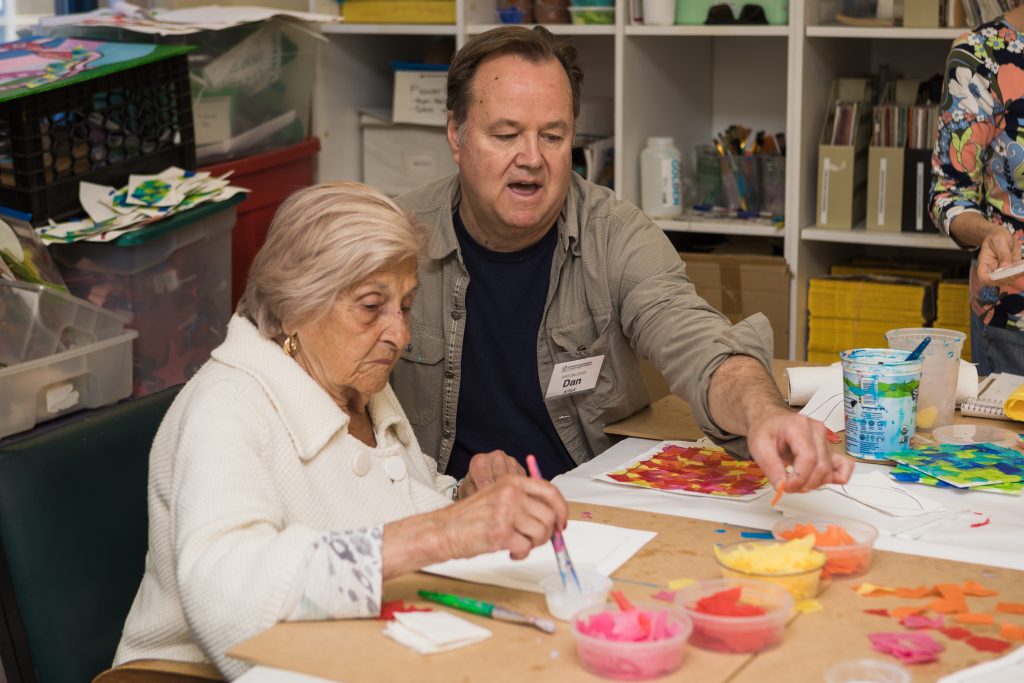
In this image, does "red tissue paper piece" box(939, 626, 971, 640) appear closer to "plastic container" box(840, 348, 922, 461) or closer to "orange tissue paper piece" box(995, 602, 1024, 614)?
"orange tissue paper piece" box(995, 602, 1024, 614)

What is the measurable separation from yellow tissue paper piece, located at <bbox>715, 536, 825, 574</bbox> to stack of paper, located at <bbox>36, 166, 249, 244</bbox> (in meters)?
1.65

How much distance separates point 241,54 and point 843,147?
1.59 meters

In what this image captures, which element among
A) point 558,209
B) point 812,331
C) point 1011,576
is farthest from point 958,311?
point 1011,576

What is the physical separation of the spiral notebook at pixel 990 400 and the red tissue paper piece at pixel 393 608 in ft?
3.64

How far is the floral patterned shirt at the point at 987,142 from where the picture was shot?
2330 millimetres

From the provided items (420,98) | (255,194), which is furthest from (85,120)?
(420,98)

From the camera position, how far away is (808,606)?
4.01 feet

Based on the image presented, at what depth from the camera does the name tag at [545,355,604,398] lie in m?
2.08

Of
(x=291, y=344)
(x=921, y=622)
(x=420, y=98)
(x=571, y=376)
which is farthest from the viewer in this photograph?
(x=420, y=98)

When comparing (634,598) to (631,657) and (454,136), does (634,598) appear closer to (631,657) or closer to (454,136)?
(631,657)

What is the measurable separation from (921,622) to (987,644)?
0.21 ft

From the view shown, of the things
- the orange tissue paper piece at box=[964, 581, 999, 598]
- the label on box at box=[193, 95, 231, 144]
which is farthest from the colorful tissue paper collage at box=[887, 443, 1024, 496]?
the label on box at box=[193, 95, 231, 144]

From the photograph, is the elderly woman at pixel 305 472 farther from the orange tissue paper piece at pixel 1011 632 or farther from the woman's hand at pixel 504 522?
the orange tissue paper piece at pixel 1011 632

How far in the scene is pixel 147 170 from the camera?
280cm
